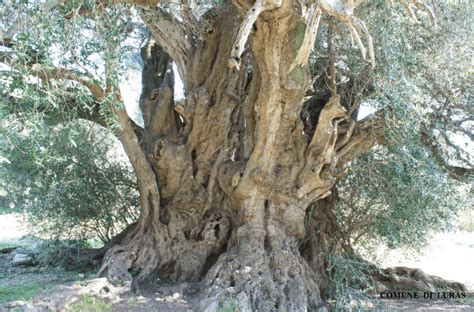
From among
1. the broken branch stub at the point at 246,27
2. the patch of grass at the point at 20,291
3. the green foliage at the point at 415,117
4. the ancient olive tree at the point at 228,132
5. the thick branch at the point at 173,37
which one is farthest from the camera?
the thick branch at the point at 173,37

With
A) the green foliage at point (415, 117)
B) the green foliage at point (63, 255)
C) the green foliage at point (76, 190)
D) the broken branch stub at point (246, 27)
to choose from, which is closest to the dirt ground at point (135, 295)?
the green foliage at point (63, 255)

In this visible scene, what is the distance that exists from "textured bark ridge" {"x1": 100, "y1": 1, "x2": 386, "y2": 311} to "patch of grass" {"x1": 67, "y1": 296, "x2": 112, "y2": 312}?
995 mm

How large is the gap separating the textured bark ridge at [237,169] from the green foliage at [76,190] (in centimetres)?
125

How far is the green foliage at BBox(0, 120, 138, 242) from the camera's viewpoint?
9.20m

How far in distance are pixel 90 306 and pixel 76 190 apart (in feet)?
11.9

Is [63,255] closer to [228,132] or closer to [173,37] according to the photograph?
[228,132]

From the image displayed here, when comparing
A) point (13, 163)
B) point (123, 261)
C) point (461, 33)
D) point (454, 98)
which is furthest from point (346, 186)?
point (13, 163)

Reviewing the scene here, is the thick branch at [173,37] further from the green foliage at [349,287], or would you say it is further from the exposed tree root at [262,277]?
the green foliage at [349,287]

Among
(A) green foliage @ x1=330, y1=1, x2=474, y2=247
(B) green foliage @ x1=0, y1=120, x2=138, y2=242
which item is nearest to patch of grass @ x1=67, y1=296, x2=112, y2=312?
(B) green foliage @ x1=0, y1=120, x2=138, y2=242

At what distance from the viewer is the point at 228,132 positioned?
27.9 feet

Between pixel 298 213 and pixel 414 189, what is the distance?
1823 mm

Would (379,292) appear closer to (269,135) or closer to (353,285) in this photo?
(353,285)

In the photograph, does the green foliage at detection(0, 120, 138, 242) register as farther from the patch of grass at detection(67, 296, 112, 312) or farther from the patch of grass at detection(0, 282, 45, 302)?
the patch of grass at detection(67, 296, 112, 312)

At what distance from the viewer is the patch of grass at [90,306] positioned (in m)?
6.08
